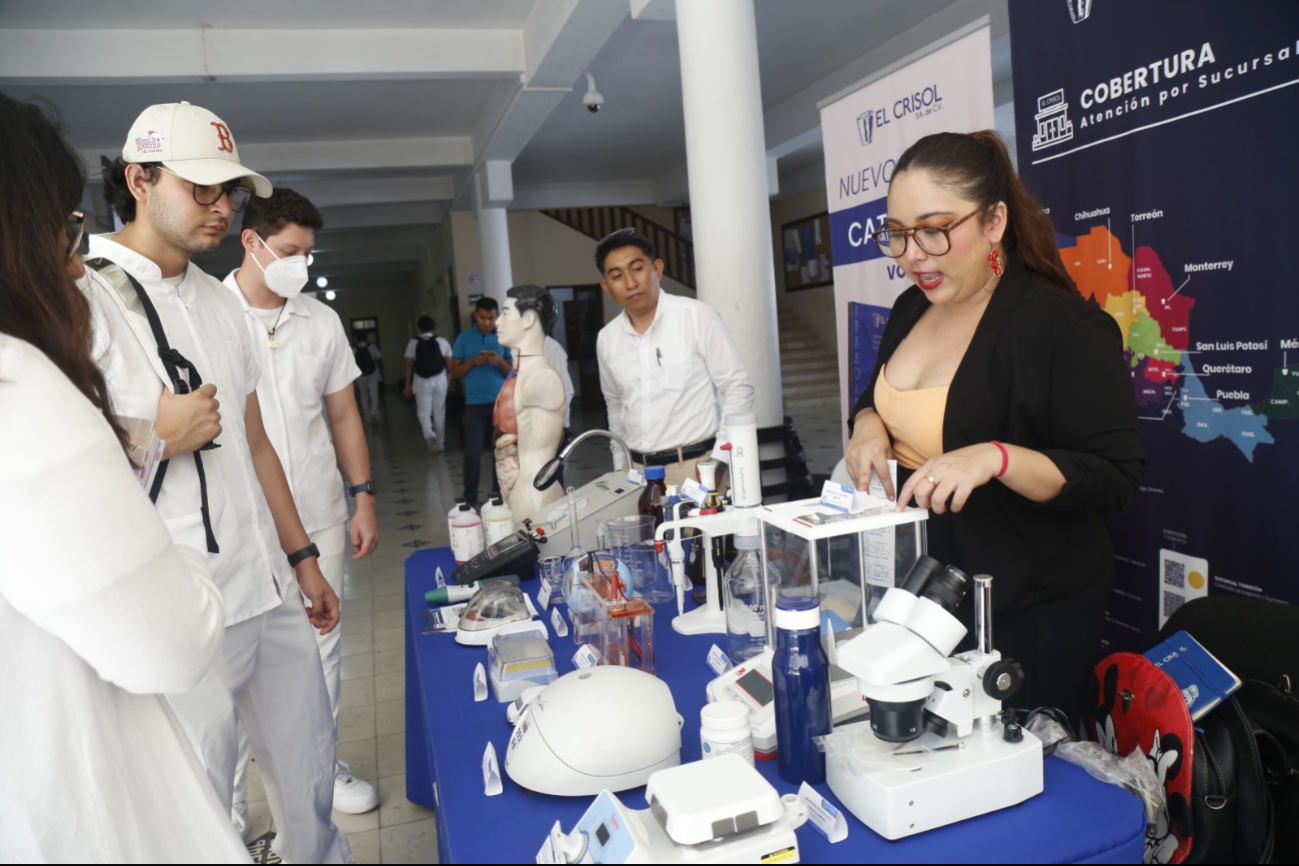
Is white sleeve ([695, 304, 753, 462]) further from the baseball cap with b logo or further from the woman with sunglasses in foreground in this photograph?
the woman with sunglasses in foreground

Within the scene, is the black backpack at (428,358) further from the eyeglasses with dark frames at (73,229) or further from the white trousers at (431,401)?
the eyeglasses with dark frames at (73,229)

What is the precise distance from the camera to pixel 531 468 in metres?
2.86

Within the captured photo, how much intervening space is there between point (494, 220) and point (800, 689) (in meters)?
9.50

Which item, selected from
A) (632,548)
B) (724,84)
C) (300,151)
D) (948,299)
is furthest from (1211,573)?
(300,151)

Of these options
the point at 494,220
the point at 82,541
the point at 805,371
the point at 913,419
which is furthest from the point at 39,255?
the point at 805,371

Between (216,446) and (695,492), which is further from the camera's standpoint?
(695,492)

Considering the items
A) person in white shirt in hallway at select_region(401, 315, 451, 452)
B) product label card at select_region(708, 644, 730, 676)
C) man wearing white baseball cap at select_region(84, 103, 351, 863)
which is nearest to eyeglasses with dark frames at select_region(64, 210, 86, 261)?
man wearing white baseball cap at select_region(84, 103, 351, 863)

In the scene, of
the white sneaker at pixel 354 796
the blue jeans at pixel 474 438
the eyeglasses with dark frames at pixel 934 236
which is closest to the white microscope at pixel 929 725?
the eyeglasses with dark frames at pixel 934 236

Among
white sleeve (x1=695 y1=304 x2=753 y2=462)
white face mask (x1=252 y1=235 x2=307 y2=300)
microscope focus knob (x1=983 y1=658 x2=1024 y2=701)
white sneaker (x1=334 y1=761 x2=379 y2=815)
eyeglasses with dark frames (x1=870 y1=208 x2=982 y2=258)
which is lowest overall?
white sneaker (x1=334 y1=761 x2=379 y2=815)

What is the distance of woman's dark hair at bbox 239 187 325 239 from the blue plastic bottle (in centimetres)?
195

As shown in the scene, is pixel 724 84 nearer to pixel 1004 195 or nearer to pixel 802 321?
pixel 1004 195

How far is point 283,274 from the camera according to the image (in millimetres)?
2439

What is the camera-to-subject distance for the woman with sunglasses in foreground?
77 centimetres

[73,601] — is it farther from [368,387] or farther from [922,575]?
[368,387]
